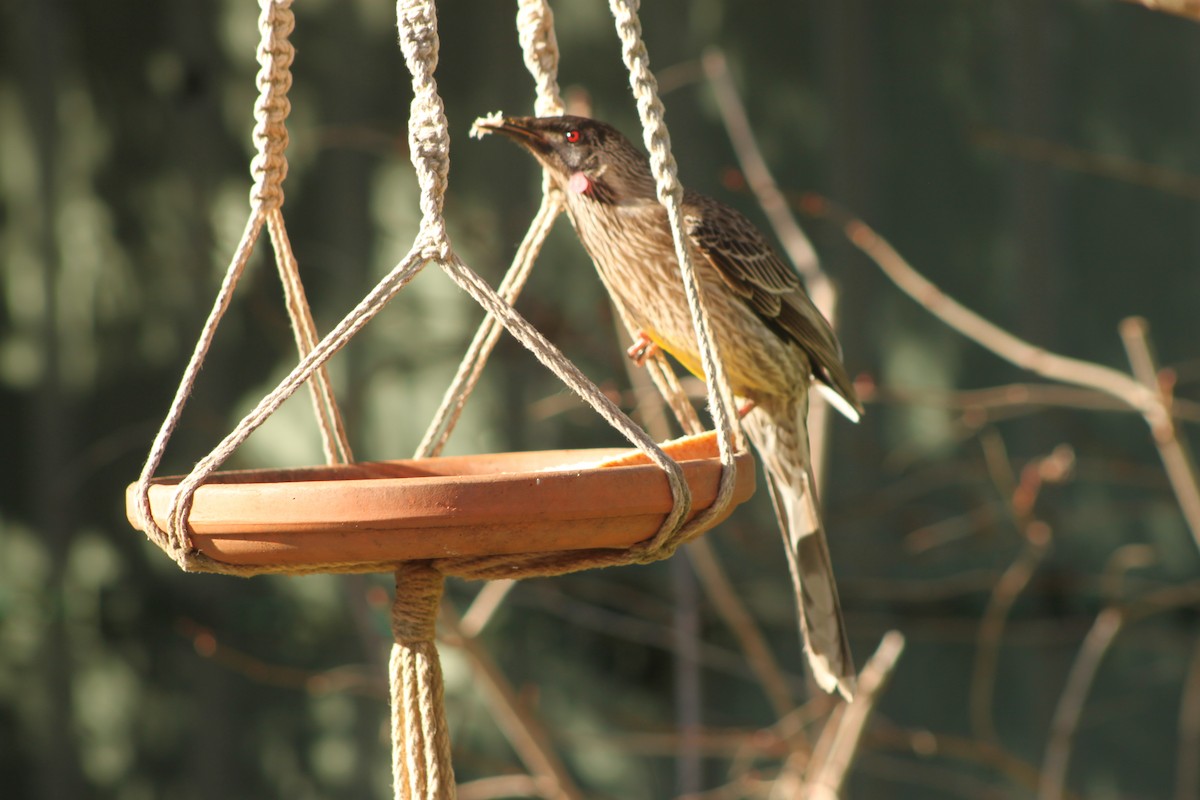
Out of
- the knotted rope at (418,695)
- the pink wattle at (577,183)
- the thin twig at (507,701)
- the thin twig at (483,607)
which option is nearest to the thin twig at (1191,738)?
the thin twig at (507,701)

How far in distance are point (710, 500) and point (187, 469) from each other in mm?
3170

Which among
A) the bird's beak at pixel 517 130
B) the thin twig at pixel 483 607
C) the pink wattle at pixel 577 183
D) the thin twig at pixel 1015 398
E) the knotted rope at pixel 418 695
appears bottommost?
the knotted rope at pixel 418 695

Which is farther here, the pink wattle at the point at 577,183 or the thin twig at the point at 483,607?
the thin twig at the point at 483,607

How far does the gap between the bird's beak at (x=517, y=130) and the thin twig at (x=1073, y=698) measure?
1.72 metres

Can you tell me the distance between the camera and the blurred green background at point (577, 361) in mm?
4246

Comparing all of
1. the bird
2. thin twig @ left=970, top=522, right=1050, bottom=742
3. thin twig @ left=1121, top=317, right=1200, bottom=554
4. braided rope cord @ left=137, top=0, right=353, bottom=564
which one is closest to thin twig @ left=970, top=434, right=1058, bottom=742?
thin twig @ left=970, top=522, right=1050, bottom=742

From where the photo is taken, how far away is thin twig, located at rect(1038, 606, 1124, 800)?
11.2ft

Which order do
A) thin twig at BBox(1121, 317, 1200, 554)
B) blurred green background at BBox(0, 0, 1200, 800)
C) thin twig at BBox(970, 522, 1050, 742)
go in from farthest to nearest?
blurred green background at BBox(0, 0, 1200, 800) → thin twig at BBox(970, 522, 1050, 742) → thin twig at BBox(1121, 317, 1200, 554)

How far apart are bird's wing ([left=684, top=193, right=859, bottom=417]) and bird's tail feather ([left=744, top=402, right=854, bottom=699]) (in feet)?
0.39

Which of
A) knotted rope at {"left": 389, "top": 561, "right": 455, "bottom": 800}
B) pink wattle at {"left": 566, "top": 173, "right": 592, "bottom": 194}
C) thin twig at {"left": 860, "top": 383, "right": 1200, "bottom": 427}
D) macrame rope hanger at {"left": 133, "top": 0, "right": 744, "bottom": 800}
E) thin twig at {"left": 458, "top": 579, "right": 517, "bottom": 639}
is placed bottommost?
knotted rope at {"left": 389, "top": 561, "right": 455, "bottom": 800}

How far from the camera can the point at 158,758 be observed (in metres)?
4.66

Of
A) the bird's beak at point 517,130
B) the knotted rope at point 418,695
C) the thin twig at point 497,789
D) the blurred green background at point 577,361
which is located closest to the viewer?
the knotted rope at point 418,695

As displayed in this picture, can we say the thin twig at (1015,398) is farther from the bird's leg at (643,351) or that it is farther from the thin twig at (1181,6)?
the thin twig at (1181,6)

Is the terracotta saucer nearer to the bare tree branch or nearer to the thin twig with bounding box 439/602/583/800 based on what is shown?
the bare tree branch
